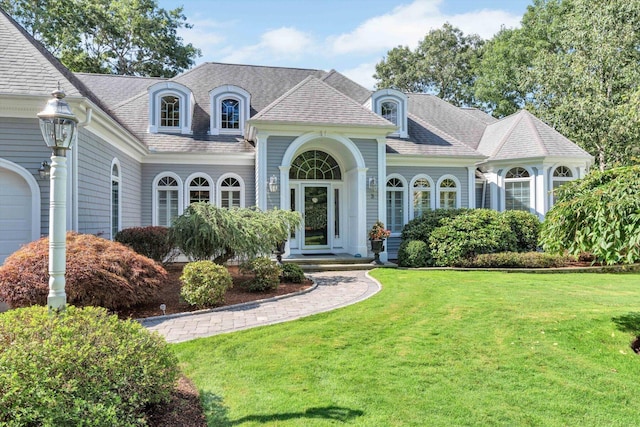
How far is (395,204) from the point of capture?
564 inches

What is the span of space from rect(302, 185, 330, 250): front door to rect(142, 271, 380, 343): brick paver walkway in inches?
162

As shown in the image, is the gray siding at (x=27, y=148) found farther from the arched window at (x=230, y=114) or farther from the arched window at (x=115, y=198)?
the arched window at (x=230, y=114)

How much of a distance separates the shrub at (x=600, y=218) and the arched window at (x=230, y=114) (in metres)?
11.1

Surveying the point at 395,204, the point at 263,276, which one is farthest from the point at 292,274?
the point at 395,204

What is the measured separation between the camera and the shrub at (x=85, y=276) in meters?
5.68

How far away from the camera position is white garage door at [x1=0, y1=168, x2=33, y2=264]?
7.36 meters

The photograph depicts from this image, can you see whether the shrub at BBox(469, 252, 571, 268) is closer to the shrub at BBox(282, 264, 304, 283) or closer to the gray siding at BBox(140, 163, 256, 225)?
the shrub at BBox(282, 264, 304, 283)

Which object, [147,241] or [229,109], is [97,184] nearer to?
[147,241]

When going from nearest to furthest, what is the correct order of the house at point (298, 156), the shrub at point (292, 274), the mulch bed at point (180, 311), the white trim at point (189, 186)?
the mulch bed at point (180, 311)
the shrub at point (292, 274)
the house at point (298, 156)
the white trim at point (189, 186)

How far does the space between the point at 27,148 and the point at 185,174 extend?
5.77m

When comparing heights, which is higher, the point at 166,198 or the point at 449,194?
the point at 449,194

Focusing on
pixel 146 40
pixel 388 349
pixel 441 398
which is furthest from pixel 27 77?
pixel 146 40

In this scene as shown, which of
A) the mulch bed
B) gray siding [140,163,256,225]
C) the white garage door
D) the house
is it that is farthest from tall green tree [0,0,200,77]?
the mulch bed

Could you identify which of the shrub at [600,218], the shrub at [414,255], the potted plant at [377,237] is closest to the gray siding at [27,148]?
the potted plant at [377,237]
